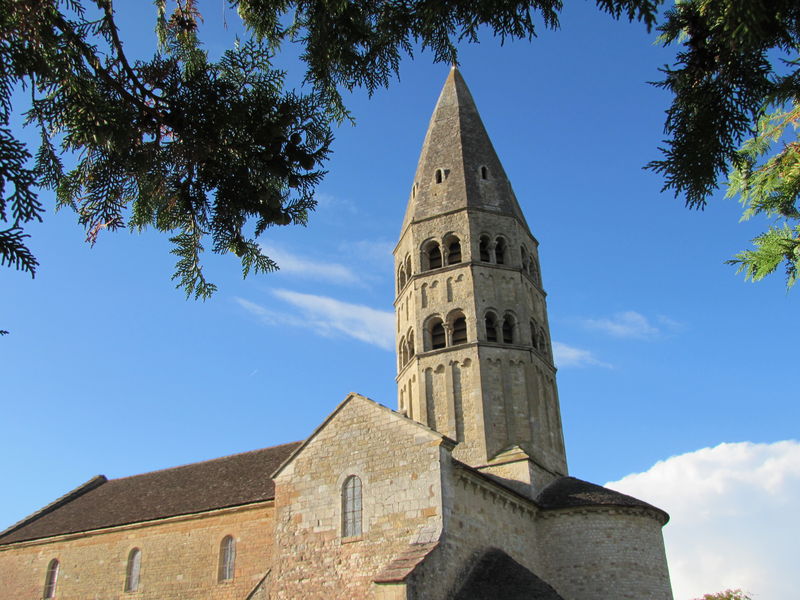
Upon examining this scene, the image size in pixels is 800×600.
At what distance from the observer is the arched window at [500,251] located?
30797 millimetres

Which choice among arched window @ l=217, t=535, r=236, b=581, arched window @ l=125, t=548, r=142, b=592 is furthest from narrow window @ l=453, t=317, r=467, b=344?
arched window @ l=125, t=548, r=142, b=592

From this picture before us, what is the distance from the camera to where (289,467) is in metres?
22.1

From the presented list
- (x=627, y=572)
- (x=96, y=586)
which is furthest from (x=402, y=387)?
(x=96, y=586)

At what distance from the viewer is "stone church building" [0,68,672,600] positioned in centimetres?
1962

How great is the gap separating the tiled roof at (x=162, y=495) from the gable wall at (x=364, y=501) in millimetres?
3179

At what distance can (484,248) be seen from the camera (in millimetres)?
30891

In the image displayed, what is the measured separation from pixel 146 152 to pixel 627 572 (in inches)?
827

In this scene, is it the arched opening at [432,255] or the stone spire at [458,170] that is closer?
the arched opening at [432,255]

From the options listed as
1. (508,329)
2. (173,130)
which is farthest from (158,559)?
(173,130)

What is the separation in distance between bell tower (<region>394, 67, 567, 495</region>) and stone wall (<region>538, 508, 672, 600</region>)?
1912 mm

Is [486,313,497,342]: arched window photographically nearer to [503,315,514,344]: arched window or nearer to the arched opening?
[503,315,514,344]: arched window

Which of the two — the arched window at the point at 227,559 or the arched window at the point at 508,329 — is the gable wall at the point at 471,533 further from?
the arched window at the point at 227,559

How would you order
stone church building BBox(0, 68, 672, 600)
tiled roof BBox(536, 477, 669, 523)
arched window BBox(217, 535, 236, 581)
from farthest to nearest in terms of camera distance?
arched window BBox(217, 535, 236, 581) → tiled roof BBox(536, 477, 669, 523) → stone church building BBox(0, 68, 672, 600)

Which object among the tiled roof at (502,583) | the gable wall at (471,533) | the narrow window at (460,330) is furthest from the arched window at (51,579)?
the narrow window at (460,330)
